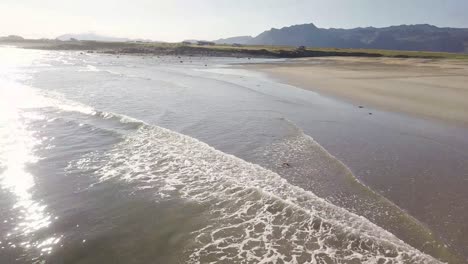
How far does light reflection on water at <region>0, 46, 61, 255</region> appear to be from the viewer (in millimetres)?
7266

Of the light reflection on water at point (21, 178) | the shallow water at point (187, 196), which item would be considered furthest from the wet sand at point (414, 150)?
the light reflection on water at point (21, 178)

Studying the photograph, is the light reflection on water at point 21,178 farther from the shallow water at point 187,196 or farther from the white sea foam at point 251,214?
the white sea foam at point 251,214

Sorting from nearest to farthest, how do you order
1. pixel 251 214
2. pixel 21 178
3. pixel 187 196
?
pixel 251 214, pixel 187 196, pixel 21 178

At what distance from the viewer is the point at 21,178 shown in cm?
1041

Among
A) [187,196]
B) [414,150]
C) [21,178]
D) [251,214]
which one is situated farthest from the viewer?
[414,150]

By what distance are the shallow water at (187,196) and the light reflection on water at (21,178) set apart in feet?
0.14

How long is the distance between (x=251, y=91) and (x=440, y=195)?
829 inches

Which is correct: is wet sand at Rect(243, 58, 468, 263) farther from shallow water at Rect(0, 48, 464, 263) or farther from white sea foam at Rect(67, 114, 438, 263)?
white sea foam at Rect(67, 114, 438, 263)

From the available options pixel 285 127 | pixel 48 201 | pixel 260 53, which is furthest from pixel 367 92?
pixel 260 53

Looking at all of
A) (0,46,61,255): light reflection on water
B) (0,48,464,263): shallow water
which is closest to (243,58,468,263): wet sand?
(0,48,464,263): shallow water

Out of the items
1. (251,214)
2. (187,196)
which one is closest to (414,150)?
(251,214)

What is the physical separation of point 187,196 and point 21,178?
16.9 ft

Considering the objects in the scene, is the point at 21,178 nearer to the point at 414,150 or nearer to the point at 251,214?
the point at 251,214

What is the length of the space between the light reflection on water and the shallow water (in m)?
0.04
